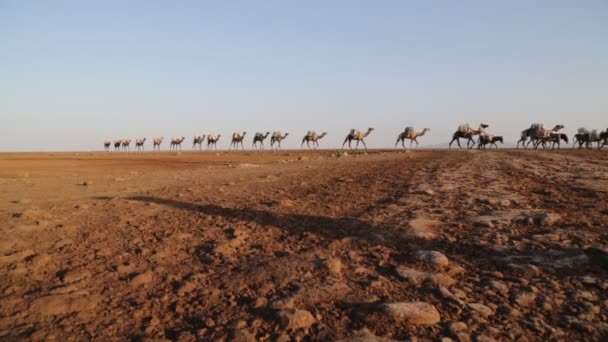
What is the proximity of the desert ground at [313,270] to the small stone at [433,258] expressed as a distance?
2 cm

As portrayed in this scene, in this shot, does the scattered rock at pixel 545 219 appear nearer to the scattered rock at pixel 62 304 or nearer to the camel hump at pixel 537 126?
the scattered rock at pixel 62 304

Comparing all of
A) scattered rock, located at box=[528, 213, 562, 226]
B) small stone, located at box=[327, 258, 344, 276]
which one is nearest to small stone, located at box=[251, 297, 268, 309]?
small stone, located at box=[327, 258, 344, 276]

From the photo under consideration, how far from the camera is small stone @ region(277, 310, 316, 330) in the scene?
257cm

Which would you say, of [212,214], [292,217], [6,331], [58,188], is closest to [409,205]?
[292,217]

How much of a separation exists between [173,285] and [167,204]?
3751mm

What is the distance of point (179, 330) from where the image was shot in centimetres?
258

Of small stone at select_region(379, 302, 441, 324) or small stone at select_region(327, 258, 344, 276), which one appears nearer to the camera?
small stone at select_region(379, 302, 441, 324)

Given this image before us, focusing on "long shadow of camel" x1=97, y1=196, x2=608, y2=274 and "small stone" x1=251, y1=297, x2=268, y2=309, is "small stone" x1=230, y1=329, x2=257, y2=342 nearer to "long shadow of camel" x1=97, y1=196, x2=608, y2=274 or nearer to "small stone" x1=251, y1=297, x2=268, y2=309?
"small stone" x1=251, y1=297, x2=268, y2=309

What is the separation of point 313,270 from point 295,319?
0.92 metres

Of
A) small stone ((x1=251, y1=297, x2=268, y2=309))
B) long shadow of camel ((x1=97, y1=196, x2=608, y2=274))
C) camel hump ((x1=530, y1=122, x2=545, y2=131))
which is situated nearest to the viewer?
small stone ((x1=251, y1=297, x2=268, y2=309))

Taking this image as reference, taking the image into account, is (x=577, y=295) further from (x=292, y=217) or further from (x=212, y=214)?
(x=212, y=214)

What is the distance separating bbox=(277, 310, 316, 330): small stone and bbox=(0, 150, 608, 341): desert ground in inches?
0.4

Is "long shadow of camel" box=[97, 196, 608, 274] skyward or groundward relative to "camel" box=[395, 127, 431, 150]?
groundward

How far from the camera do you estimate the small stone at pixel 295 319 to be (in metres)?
2.57
